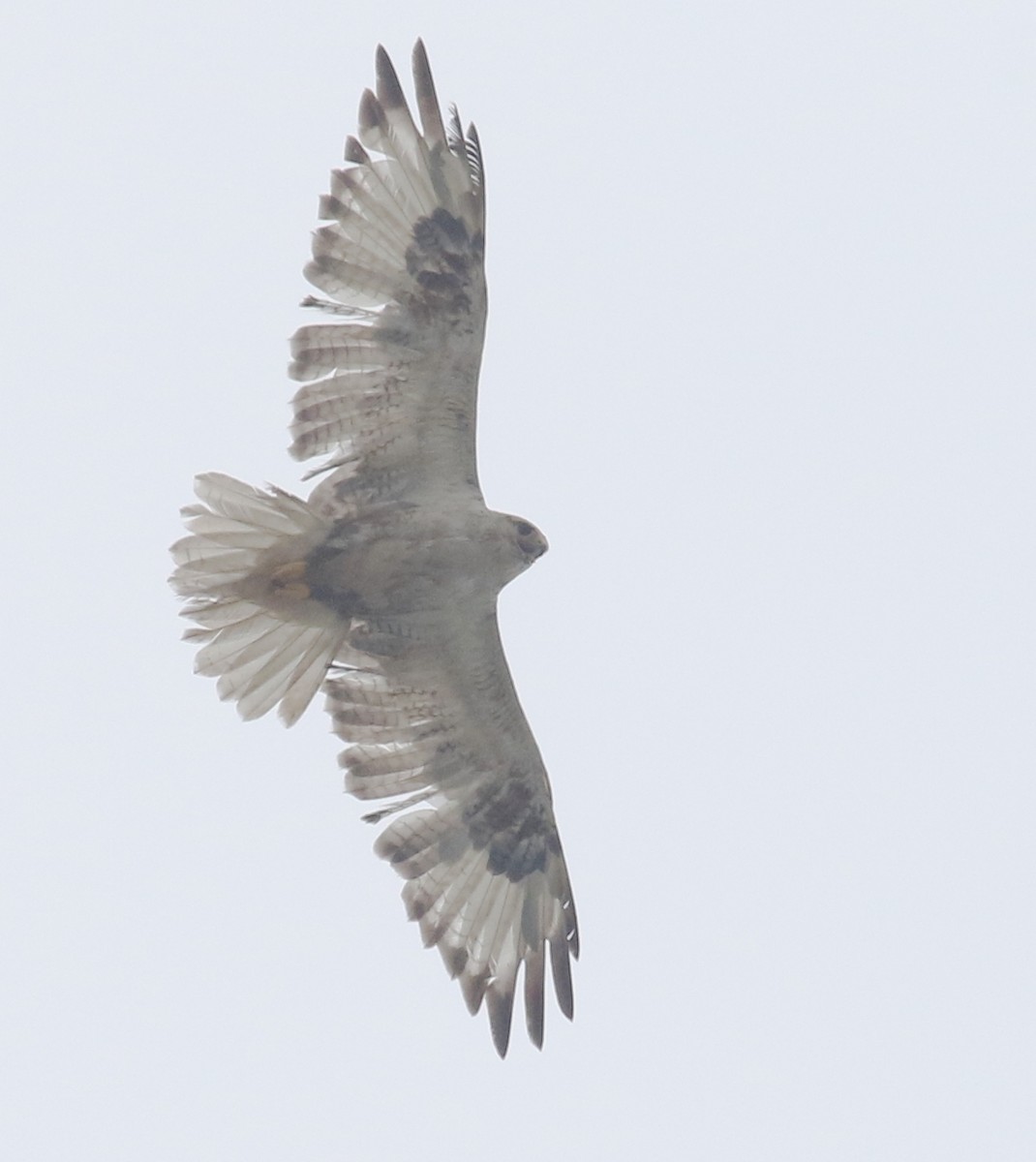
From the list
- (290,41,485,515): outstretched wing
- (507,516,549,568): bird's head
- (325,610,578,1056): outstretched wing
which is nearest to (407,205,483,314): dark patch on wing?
(290,41,485,515): outstretched wing

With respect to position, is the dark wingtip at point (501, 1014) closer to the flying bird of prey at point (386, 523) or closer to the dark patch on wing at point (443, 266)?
the flying bird of prey at point (386, 523)

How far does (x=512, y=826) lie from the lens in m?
10.5

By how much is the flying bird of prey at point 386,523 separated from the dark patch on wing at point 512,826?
0.93 ft

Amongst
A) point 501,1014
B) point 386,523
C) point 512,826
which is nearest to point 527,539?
point 386,523

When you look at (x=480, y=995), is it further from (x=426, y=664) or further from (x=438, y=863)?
(x=426, y=664)

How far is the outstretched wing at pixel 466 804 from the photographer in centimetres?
1024

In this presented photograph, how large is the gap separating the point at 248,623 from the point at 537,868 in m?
1.94

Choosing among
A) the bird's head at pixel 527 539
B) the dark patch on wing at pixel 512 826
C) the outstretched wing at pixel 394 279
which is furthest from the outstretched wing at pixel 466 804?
the outstretched wing at pixel 394 279

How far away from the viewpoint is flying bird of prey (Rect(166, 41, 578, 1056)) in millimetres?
9656

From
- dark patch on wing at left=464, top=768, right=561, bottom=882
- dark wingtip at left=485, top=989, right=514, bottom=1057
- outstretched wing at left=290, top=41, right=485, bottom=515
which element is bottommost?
dark wingtip at left=485, top=989, right=514, bottom=1057

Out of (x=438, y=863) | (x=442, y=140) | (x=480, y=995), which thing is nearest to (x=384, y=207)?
(x=442, y=140)

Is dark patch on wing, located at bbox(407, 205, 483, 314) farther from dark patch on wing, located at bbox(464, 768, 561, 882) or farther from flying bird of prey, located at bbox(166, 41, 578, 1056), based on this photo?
dark patch on wing, located at bbox(464, 768, 561, 882)

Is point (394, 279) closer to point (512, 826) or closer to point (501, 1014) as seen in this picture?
point (512, 826)

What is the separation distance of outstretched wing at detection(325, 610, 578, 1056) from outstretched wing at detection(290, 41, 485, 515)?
1.08 metres
